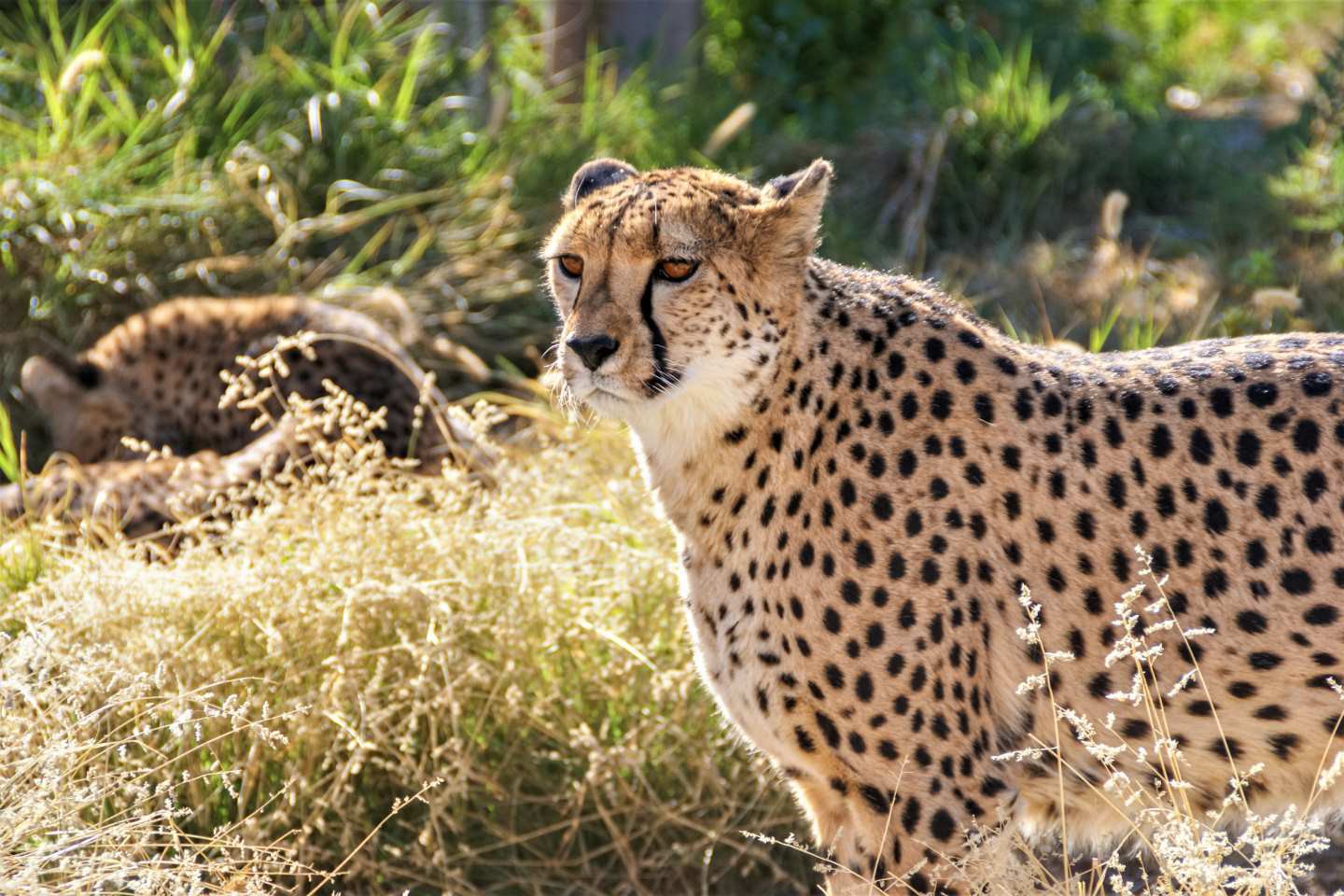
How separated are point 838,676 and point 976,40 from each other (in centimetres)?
657

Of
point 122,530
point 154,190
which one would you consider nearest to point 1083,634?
point 122,530

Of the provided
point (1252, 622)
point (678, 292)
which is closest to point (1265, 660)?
point (1252, 622)

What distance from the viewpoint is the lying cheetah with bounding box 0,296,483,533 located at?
18.2 ft

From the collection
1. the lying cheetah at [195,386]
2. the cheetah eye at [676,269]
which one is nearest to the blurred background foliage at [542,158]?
the lying cheetah at [195,386]

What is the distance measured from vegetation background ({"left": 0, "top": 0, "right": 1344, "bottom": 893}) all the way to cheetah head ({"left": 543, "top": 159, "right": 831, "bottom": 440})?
97 centimetres

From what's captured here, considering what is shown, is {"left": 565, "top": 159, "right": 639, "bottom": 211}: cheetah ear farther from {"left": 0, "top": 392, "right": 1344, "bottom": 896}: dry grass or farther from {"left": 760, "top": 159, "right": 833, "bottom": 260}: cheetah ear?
{"left": 0, "top": 392, "right": 1344, "bottom": 896}: dry grass

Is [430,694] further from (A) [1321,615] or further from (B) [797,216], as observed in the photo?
(A) [1321,615]

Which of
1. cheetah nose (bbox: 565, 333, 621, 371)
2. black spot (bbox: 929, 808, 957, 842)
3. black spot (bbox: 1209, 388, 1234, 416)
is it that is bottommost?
black spot (bbox: 929, 808, 957, 842)

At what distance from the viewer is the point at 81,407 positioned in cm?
602

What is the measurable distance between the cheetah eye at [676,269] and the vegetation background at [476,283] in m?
1.17

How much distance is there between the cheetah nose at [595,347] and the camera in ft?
10.9

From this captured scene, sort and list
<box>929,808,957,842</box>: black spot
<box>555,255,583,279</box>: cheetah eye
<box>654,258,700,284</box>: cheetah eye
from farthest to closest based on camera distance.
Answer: <box>555,255,583,279</box>: cheetah eye < <box>654,258,700,284</box>: cheetah eye < <box>929,808,957,842</box>: black spot

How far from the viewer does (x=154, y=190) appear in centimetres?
666

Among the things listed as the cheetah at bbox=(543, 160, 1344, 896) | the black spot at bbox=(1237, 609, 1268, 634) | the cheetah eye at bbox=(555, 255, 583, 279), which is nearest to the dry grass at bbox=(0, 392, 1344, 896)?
the cheetah at bbox=(543, 160, 1344, 896)
